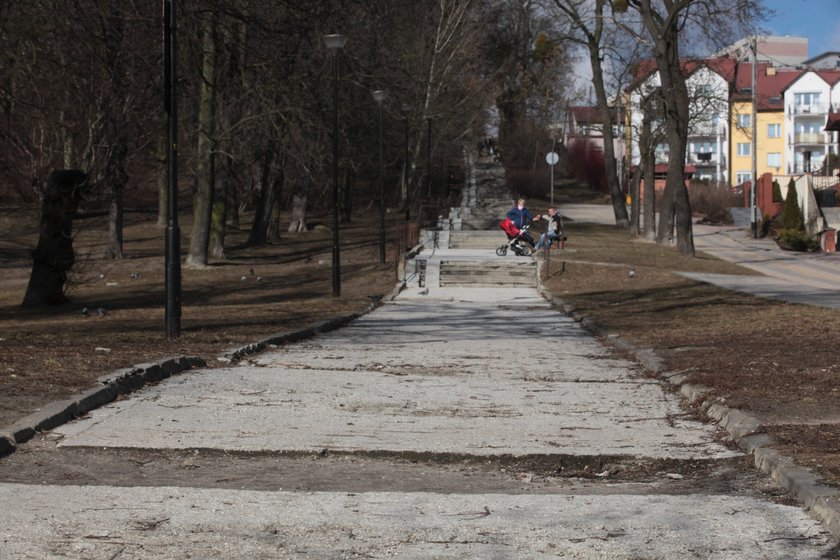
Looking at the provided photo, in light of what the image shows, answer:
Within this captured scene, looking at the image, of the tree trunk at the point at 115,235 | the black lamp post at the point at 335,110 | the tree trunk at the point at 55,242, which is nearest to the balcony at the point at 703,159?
the tree trunk at the point at 115,235

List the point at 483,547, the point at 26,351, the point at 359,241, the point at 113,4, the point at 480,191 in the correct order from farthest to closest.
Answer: the point at 480,191
the point at 359,241
the point at 113,4
the point at 26,351
the point at 483,547

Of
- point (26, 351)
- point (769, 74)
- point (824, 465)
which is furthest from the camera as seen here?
point (769, 74)

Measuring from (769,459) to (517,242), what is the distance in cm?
2831

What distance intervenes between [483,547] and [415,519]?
1.93ft

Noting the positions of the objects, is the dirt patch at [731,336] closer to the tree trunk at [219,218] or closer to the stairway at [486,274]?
the stairway at [486,274]

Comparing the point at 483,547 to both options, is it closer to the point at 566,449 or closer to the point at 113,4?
the point at 566,449

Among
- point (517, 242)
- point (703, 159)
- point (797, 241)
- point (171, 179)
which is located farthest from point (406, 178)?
point (703, 159)

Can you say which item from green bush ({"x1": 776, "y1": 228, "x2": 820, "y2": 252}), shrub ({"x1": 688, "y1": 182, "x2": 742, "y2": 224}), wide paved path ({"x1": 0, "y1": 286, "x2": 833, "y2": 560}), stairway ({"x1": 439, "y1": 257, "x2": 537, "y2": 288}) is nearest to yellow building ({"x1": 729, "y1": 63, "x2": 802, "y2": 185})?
shrub ({"x1": 688, "y1": 182, "x2": 742, "y2": 224})

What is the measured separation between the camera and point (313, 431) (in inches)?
320

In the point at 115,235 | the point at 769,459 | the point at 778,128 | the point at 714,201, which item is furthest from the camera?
the point at 778,128

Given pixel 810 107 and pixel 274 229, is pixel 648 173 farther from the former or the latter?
pixel 810 107

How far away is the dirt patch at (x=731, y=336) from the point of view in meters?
8.26

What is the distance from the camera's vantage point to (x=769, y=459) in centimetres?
681

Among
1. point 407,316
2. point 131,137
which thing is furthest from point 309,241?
point 407,316
